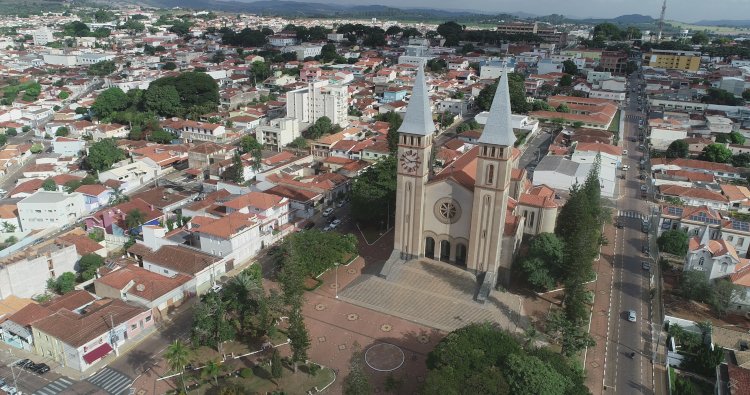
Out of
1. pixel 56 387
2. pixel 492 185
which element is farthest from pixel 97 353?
pixel 492 185

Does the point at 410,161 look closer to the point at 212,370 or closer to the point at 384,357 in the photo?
the point at 384,357

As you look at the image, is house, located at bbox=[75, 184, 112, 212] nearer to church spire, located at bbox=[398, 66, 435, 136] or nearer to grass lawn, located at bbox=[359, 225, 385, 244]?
grass lawn, located at bbox=[359, 225, 385, 244]

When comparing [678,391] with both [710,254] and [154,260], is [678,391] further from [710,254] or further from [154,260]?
[154,260]

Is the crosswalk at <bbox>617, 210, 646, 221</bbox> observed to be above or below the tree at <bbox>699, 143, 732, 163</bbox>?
below

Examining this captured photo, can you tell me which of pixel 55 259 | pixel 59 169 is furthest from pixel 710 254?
pixel 59 169

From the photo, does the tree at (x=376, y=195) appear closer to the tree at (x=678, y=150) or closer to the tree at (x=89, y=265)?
the tree at (x=89, y=265)

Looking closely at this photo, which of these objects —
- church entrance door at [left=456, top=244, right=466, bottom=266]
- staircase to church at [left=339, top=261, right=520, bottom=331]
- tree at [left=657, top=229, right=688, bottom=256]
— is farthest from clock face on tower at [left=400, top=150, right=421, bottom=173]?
tree at [left=657, top=229, right=688, bottom=256]
